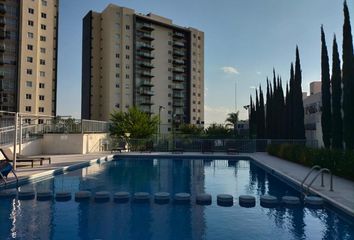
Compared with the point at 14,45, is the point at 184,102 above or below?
below

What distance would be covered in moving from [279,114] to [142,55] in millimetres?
46106

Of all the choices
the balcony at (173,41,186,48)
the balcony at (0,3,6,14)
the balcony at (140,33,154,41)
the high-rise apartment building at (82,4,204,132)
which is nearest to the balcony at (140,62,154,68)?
the high-rise apartment building at (82,4,204,132)

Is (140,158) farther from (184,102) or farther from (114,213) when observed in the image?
(184,102)

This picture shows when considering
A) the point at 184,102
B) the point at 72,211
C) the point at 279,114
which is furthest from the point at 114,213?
the point at 184,102

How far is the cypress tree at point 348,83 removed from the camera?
16.6m

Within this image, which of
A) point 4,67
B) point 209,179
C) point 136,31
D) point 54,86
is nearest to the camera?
point 209,179

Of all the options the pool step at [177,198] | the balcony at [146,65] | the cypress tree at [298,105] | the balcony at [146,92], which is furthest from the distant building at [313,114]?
the balcony at [146,65]

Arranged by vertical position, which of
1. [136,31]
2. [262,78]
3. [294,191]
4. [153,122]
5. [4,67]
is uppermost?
[136,31]

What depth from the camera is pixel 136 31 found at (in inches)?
2712

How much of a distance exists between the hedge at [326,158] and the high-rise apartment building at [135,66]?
4295 cm

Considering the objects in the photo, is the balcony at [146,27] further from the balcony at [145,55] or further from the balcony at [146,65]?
the balcony at [146,65]

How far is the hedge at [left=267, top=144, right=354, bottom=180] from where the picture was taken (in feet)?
42.1

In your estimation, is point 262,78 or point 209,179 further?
point 262,78

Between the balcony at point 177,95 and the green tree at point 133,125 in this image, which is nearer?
the green tree at point 133,125
